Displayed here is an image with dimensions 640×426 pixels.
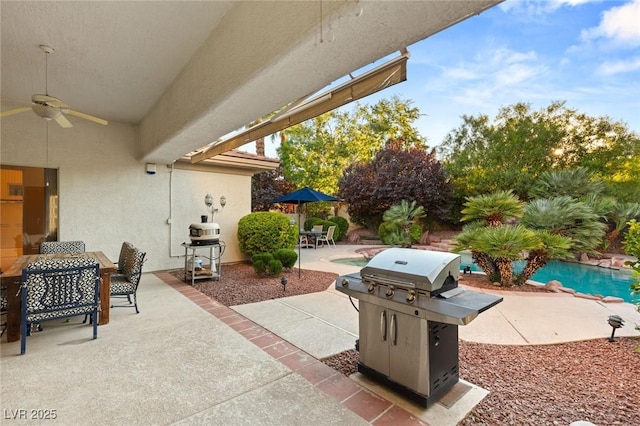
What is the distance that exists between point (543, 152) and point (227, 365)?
58.0 ft

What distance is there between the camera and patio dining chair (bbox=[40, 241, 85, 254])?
523 cm

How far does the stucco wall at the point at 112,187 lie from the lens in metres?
6.08

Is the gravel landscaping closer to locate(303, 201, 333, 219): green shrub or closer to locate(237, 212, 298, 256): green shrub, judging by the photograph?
locate(237, 212, 298, 256): green shrub

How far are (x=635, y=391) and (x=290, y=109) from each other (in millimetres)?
4815

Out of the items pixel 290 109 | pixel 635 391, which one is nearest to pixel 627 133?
pixel 635 391

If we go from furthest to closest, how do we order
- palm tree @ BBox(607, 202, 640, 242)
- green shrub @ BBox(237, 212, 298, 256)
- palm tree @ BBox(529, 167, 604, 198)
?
palm tree @ BBox(529, 167, 604, 198), palm tree @ BBox(607, 202, 640, 242), green shrub @ BBox(237, 212, 298, 256)

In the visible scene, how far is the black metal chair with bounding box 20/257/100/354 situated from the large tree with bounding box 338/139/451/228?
1346 centimetres

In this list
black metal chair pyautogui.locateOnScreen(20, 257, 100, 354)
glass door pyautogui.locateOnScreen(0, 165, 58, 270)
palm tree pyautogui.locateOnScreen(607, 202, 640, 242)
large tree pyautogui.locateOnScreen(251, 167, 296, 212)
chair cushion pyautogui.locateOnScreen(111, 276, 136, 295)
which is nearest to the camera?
black metal chair pyautogui.locateOnScreen(20, 257, 100, 354)

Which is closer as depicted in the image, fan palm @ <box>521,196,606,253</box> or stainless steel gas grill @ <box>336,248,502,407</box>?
stainless steel gas grill @ <box>336,248,502,407</box>

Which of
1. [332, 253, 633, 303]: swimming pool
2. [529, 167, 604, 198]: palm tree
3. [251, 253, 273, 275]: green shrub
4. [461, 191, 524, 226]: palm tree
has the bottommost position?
[332, 253, 633, 303]: swimming pool

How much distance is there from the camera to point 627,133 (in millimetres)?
13578

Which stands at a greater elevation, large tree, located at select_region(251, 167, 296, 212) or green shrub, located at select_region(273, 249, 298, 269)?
large tree, located at select_region(251, 167, 296, 212)

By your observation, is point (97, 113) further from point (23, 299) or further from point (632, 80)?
point (632, 80)

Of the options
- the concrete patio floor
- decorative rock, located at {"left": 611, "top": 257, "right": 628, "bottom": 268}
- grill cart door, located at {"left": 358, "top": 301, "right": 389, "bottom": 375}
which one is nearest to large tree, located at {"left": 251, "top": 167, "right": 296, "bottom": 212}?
the concrete patio floor
